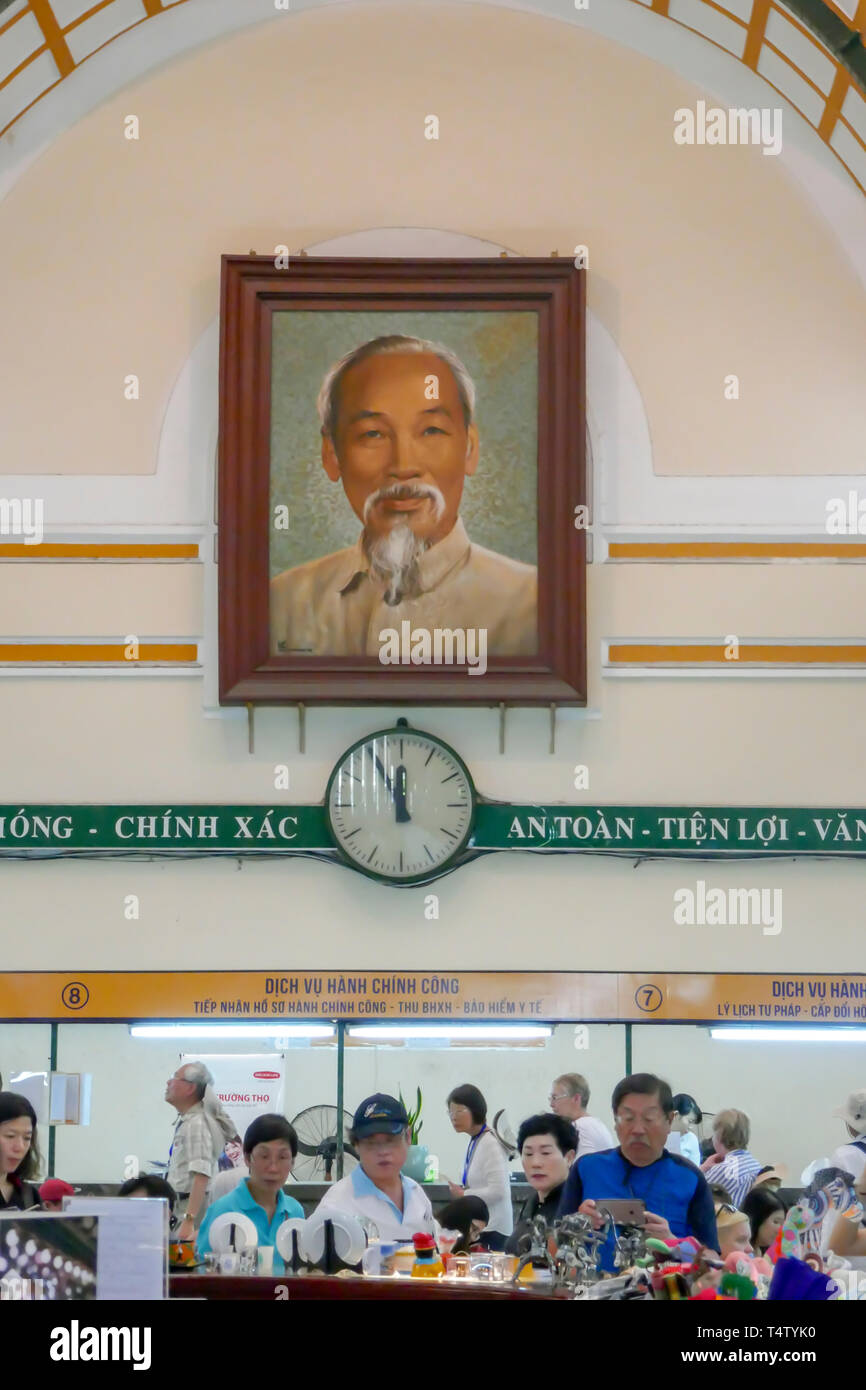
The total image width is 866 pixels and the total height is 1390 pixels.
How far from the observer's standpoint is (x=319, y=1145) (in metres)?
7.58

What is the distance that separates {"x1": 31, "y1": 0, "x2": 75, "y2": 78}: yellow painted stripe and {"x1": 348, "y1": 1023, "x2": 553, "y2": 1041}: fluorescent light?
505 centimetres

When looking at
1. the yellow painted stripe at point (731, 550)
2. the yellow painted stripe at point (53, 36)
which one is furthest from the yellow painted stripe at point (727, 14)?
the yellow painted stripe at point (53, 36)

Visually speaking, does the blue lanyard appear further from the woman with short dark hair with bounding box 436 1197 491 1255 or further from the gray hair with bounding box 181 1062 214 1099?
the gray hair with bounding box 181 1062 214 1099

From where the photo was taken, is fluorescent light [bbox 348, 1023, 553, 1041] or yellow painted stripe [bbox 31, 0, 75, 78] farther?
yellow painted stripe [bbox 31, 0, 75, 78]

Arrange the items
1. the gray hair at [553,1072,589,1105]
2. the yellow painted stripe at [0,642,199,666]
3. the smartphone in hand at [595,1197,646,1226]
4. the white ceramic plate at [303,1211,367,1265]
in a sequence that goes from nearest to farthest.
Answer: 1. the white ceramic plate at [303,1211,367,1265]
2. the smartphone in hand at [595,1197,646,1226]
3. the gray hair at [553,1072,589,1105]
4. the yellow painted stripe at [0,642,199,666]

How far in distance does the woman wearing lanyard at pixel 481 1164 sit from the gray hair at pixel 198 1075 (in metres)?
1.14

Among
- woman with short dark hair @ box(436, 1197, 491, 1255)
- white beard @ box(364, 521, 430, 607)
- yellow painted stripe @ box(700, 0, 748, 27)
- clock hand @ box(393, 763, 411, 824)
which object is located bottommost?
woman with short dark hair @ box(436, 1197, 491, 1255)

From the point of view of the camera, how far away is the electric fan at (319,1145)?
7527mm

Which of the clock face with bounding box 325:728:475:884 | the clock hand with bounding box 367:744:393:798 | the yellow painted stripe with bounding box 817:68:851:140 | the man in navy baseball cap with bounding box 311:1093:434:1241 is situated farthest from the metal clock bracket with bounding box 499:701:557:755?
the yellow painted stripe with bounding box 817:68:851:140

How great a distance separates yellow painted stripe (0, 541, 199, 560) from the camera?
26.5 feet

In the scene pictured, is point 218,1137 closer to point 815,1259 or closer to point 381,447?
point 815,1259

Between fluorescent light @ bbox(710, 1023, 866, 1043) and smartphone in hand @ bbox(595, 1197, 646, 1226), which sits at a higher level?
fluorescent light @ bbox(710, 1023, 866, 1043)

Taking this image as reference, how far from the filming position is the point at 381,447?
8.09 meters

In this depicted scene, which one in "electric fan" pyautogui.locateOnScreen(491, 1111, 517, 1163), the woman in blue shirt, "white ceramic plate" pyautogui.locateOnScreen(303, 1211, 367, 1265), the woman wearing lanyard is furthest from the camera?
Result: "electric fan" pyautogui.locateOnScreen(491, 1111, 517, 1163)
